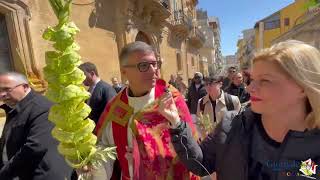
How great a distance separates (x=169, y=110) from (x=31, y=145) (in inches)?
50.0

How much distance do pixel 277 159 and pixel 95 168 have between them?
83 cm

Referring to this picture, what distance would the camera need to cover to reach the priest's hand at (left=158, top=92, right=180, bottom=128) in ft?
5.66

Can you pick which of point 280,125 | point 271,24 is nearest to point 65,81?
point 280,125

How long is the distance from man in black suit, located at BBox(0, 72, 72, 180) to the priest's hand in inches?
47.4

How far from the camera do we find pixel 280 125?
1515mm

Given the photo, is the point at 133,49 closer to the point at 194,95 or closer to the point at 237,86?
the point at 237,86

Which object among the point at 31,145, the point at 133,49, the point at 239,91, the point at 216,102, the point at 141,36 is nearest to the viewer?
the point at 133,49

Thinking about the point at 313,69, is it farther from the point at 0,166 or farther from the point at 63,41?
the point at 0,166

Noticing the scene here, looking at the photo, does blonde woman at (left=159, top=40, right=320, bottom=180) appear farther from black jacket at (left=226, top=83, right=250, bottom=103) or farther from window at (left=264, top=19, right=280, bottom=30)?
window at (left=264, top=19, right=280, bottom=30)

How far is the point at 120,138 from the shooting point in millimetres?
2193

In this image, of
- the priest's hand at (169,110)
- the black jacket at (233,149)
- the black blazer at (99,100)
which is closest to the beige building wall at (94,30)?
the black blazer at (99,100)

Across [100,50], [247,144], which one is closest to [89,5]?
[100,50]

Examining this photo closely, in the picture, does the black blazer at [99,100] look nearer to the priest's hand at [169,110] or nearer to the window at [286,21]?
the priest's hand at [169,110]

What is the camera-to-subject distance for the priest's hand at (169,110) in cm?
172
